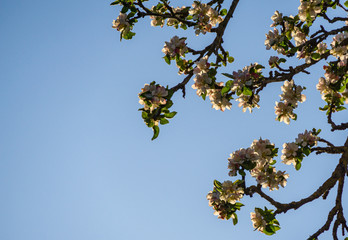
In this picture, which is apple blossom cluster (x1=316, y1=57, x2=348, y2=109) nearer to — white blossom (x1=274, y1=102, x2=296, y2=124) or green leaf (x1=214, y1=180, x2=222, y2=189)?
white blossom (x1=274, y1=102, x2=296, y2=124)

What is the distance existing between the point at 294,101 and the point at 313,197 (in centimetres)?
131

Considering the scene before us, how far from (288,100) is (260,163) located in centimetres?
91

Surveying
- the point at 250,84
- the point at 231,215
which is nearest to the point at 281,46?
the point at 250,84

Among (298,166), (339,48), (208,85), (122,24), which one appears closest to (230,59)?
(208,85)

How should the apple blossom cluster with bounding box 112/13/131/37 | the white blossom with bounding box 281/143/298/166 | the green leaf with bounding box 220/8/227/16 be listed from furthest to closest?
1. the green leaf with bounding box 220/8/227/16
2. the apple blossom cluster with bounding box 112/13/131/37
3. the white blossom with bounding box 281/143/298/166

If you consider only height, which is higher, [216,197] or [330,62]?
[330,62]

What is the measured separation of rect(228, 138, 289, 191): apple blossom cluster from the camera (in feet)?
15.2

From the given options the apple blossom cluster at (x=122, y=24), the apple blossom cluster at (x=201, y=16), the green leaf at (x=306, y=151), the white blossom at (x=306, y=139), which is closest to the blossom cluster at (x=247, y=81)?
the white blossom at (x=306, y=139)

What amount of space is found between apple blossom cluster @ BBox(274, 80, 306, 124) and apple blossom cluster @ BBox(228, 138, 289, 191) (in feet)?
1.40

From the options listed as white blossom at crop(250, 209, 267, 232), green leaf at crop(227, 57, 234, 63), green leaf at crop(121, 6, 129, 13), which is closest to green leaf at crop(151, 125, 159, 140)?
white blossom at crop(250, 209, 267, 232)

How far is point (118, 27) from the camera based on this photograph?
18.9 feet

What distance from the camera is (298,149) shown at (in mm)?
4941

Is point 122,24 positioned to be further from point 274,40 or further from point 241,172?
point 241,172

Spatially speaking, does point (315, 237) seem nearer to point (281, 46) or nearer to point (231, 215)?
point (231, 215)
